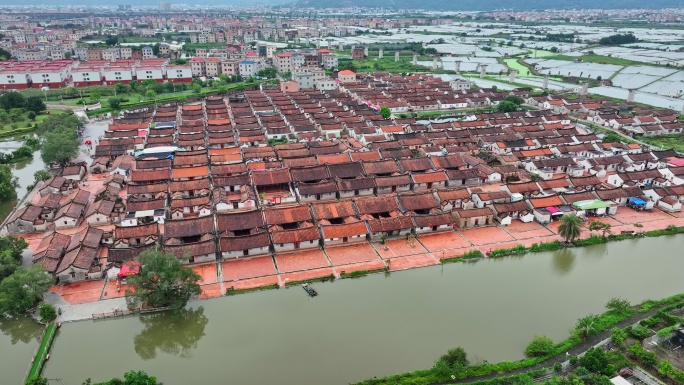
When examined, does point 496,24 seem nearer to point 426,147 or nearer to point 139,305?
point 426,147

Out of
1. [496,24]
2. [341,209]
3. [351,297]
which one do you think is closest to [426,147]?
[341,209]

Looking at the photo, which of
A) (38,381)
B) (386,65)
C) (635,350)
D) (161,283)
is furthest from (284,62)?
(635,350)

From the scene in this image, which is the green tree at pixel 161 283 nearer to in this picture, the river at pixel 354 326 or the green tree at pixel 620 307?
the river at pixel 354 326

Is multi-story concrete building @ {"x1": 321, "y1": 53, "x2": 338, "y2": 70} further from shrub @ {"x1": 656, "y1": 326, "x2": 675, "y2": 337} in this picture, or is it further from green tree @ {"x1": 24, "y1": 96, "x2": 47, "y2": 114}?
shrub @ {"x1": 656, "y1": 326, "x2": 675, "y2": 337}

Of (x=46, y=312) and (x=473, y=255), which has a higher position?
(x=46, y=312)

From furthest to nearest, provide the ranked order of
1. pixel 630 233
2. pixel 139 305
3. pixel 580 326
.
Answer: pixel 630 233 < pixel 139 305 < pixel 580 326

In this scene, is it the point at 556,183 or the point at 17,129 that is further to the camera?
the point at 17,129

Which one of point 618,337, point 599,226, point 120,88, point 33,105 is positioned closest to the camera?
point 618,337

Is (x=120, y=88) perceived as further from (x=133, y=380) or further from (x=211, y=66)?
(x=133, y=380)
